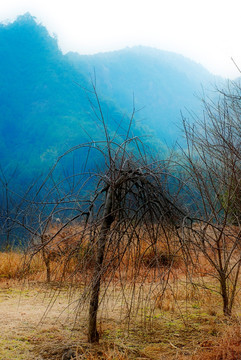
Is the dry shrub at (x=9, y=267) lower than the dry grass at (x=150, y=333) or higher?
higher

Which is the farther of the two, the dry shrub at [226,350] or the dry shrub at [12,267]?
the dry shrub at [12,267]

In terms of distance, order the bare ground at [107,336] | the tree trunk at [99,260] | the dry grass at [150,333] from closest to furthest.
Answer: the dry grass at [150,333], the tree trunk at [99,260], the bare ground at [107,336]

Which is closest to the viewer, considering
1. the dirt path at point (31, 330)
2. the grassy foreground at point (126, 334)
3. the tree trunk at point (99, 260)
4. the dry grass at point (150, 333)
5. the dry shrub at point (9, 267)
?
the dry grass at point (150, 333)

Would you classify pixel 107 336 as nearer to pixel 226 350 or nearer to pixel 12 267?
pixel 226 350

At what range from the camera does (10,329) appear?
469 centimetres

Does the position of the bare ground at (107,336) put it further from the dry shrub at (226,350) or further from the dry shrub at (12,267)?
the dry shrub at (12,267)

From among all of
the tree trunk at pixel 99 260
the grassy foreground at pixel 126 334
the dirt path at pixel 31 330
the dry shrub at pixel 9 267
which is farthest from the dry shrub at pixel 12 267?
the tree trunk at pixel 99 260

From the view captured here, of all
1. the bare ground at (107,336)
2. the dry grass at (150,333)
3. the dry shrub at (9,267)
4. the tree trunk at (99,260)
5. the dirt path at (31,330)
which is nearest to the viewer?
the dry grass at (150,333)

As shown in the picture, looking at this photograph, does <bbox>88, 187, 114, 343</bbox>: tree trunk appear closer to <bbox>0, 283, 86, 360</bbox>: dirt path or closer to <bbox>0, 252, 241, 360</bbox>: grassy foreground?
<bbox>0, 252, 241, 360</bbox>: grassy foreground

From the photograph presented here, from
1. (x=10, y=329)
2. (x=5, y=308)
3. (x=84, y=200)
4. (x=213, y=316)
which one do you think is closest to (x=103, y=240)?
(x=84, y=200)

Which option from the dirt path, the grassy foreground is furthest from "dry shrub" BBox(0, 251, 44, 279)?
the grassy foreground

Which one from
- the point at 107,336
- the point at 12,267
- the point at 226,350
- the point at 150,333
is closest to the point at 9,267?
the point at 12,267

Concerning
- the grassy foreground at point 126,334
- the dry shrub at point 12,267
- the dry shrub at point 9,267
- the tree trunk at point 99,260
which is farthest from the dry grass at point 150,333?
the dry shrub at point 9,267

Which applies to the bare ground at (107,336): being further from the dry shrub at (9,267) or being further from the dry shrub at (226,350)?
the dry shrub at (9,267)
